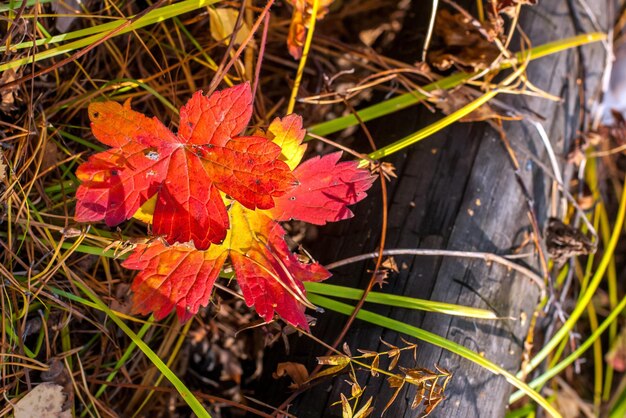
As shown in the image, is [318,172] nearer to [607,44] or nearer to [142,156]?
[142,156]

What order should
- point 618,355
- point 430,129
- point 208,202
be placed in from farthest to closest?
1. point 618,355
2. point 430,129
3. point 208,202

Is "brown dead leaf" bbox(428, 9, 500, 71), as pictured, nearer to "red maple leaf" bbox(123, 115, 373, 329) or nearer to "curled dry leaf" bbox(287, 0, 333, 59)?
"curled dry leaf" bbox(287, 0, 333, 59)

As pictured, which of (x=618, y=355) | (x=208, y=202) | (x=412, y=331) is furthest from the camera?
(x=618, y=355)

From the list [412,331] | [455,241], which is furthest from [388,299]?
[455,241]

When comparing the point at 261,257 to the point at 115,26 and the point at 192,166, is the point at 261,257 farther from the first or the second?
the point at 115,26

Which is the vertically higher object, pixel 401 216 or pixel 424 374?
pixel 401 216

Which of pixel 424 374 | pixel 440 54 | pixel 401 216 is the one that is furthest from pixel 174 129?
pixel 424 374

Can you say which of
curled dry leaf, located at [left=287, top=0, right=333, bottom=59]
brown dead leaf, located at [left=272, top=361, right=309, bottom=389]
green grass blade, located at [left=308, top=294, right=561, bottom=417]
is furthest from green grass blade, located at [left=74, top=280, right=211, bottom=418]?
curled dry leaf, located at [left=287, top=0, right=333, bottom=59]
